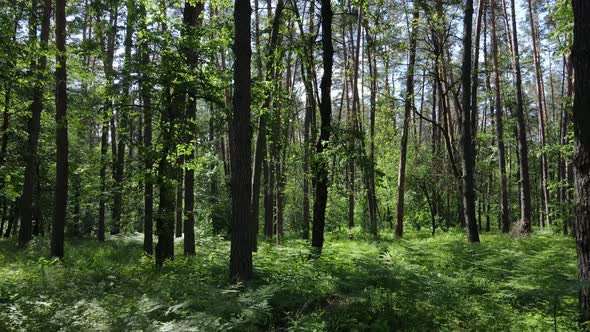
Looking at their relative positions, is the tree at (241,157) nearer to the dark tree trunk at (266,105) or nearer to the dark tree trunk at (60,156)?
the dark tree trunk at (266,105)

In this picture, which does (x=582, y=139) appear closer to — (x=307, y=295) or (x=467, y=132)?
(x=307, y=295)

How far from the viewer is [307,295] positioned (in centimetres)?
625

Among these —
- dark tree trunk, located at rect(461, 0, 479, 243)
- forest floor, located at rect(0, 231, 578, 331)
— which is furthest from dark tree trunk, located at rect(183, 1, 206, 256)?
dark tree trunk, located at rect(461, 0, 479, 243)

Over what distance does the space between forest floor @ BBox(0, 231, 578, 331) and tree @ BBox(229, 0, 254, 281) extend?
0.41m

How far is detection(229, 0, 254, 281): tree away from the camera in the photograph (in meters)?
6.65

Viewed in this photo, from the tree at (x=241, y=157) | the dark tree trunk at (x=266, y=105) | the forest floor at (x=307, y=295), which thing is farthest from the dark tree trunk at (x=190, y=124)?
the forest floor at (x=307, y=295)

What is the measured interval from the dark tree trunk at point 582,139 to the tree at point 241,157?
14.9ft

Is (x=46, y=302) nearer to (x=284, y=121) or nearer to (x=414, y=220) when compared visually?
(x=284, y=121)

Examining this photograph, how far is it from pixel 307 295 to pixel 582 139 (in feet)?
13.8

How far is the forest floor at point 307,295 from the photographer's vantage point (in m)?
5.15

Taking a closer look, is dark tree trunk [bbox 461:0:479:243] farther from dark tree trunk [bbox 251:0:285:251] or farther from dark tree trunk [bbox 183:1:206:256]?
dark tree trunk [bbox 183:1:206:256]

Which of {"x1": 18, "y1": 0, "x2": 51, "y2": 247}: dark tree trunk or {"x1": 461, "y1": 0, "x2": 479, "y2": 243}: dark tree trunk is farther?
{"x1": 18, "y1": 0, "x2": 51, "y2": 247}: dark tree trunk

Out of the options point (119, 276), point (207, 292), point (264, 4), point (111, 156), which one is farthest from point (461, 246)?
point (264, 4)


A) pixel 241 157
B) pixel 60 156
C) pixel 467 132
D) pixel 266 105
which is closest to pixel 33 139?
pixel 60 156
